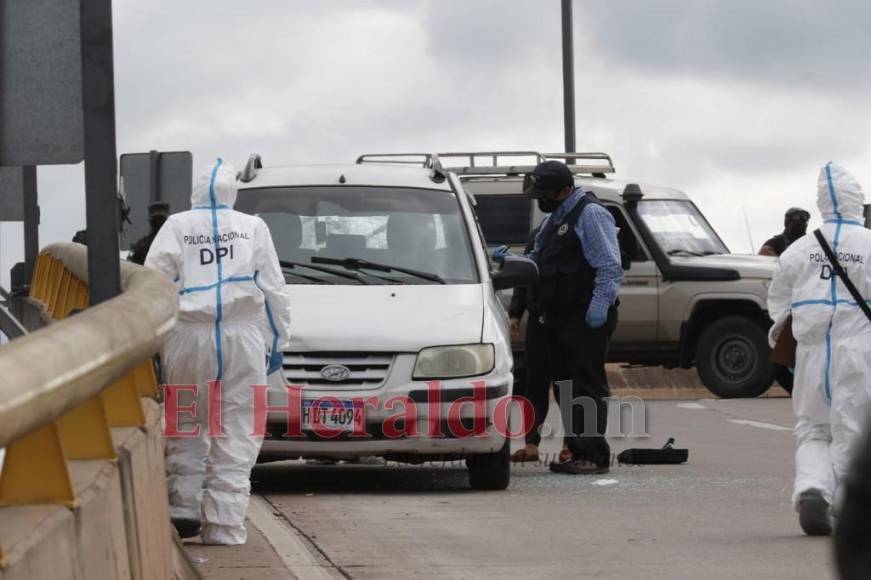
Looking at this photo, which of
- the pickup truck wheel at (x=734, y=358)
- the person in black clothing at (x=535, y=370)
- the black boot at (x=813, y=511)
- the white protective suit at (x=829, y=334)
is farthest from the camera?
the pickup truck wheel at (x=734, y=358)

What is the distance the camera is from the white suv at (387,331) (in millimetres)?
10773

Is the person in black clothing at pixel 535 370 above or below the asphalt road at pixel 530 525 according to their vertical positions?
above

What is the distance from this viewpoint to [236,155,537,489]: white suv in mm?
10773

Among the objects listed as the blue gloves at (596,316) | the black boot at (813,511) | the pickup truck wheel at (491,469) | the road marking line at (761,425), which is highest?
the blue gloves at (596,316)

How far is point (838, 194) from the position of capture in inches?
359

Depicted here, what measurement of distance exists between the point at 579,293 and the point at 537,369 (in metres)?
0.69

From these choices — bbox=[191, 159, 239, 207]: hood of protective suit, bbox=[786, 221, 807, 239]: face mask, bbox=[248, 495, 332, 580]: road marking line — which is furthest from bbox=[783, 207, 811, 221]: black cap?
bbox=[191, 159, 239, 207]: hood of protective suit

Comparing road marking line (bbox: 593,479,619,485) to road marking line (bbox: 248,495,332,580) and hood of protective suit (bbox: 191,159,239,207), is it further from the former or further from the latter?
hood of protective suit (bbox: 191,159,239,207)

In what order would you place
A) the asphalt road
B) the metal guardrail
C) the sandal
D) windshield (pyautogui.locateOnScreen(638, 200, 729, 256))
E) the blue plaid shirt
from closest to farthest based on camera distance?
the metal guardrail → the asphalt road → the blue plaid shirt → the sandal → windshield (pyautogui.locateOnScreen(638, 200, 729, 256))

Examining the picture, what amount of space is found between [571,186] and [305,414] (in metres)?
2.67

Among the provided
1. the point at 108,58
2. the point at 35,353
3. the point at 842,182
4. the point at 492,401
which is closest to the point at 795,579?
the point at 842,182

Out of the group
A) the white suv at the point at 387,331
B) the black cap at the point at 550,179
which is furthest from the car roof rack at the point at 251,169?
the black cap at the point at 550,179

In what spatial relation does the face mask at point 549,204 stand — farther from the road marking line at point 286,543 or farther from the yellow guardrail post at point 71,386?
the yellow guardrail post at point 71,386

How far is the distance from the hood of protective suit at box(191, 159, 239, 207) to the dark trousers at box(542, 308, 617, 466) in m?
3.95
